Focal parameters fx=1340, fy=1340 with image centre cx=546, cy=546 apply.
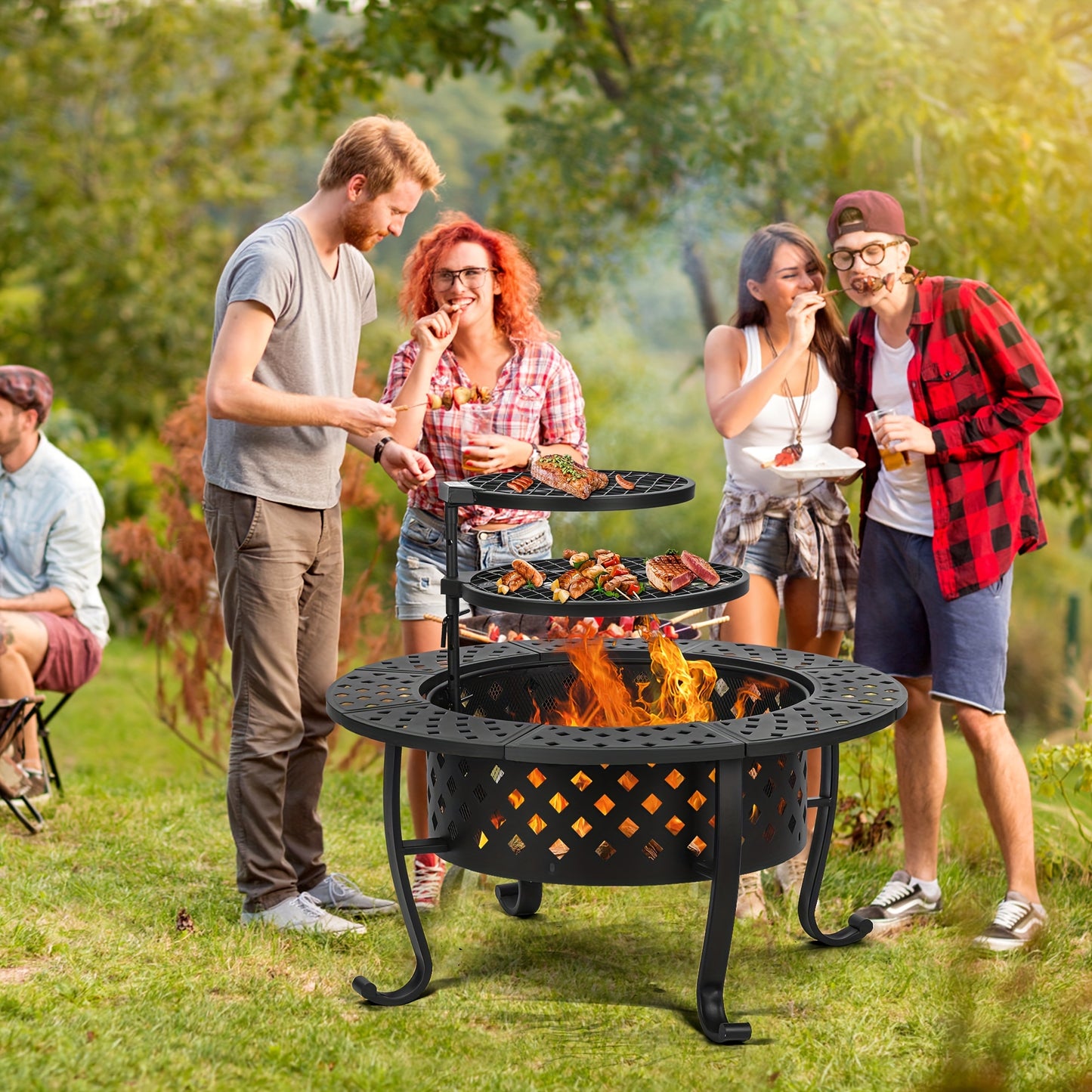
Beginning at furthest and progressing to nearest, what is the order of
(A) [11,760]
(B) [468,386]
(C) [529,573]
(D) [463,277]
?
(A) [11,760] → (B) [468,386] → (D) [463,277] → (C) [529,573]

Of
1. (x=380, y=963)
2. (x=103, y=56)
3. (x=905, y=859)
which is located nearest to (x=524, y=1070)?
(x=380, y=963)

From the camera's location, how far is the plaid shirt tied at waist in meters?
3.67

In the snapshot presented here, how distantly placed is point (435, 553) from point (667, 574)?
3.00ft

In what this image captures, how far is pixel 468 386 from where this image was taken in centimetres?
364

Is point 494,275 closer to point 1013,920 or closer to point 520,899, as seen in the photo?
point 520,899

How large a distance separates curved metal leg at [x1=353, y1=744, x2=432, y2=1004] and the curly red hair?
128cm

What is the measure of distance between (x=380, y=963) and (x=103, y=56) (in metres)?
13.0

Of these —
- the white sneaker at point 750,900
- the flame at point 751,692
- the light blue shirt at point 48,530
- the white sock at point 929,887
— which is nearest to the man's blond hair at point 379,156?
the flame at point 751,692

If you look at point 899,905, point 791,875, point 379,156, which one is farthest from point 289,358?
point 899,905

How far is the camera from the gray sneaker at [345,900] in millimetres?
3623

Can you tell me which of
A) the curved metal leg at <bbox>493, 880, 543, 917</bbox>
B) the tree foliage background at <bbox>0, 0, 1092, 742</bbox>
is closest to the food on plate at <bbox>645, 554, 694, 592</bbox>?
the curved metal leg at <bbox>493, 880, 543, 917</bbox>

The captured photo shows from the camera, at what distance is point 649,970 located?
3.30 m

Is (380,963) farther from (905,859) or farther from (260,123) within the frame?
(260,123)

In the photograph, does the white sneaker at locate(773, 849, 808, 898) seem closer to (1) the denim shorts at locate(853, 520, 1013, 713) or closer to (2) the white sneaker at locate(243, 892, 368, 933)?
(1) the denim shorts at locate(853, 520, 1013, 713)
